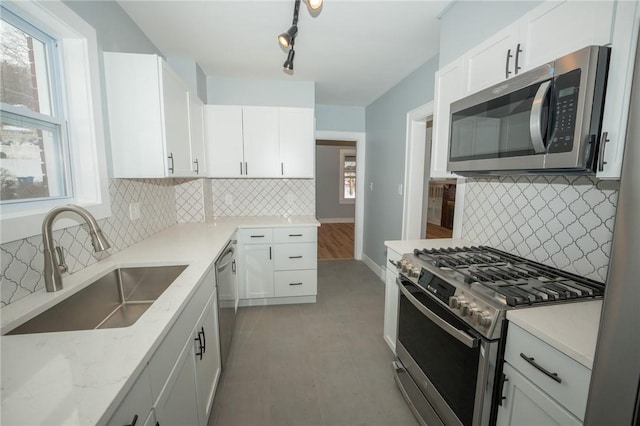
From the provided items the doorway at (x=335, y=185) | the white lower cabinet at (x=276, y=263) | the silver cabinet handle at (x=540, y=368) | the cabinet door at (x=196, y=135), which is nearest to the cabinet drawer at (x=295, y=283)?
the white lower cabinet at (x=276, y=263)

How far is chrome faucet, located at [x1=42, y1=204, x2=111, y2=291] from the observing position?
3.47 ft

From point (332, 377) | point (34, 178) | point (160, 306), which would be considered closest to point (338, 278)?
point (332, 377)

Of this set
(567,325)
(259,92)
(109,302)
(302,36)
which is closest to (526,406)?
(567,325)

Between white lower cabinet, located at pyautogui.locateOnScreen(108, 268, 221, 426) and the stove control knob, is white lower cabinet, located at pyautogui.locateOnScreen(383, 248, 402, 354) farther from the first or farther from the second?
white lower cabinet, located at pyautogui.locateOnScreen(108, 268, 221, 426)

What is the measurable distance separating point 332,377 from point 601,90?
2086mm

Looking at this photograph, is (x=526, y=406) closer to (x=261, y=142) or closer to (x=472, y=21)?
(x=472, y=21)

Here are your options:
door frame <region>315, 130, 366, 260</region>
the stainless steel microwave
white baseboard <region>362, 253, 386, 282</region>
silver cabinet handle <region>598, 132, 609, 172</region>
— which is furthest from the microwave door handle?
door frame <region>315, 130, 366, 260</region>

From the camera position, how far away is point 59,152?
1.42 meters

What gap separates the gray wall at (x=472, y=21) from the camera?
1.40 meters

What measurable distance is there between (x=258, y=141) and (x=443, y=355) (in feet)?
8.45

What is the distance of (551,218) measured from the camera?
4.54 ft

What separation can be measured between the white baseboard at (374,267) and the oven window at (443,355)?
6.56 ft

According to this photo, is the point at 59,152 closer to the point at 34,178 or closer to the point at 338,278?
the point at 34,178

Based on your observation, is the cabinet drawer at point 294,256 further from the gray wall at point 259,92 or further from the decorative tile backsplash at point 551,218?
the gray wall at point 259,92
